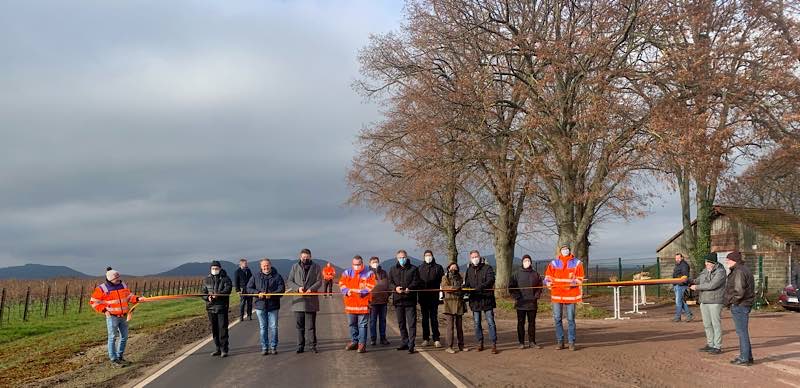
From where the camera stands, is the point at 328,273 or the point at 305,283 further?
the point at 328,273

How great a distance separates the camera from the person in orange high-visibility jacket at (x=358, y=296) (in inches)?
512

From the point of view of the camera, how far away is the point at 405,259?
13.9 metres

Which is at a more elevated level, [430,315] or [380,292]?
[380,292]

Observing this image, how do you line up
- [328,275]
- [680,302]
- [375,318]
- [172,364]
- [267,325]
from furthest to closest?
[328,275] → [680,302] → [375,318] → [267,325] → [172,364]

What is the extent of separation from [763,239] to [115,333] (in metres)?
30.4

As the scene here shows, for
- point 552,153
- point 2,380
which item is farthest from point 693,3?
point 2,380

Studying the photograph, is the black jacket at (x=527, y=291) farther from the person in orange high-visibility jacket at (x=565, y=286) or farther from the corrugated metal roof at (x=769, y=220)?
the corrugated metal roof at (x=769, y=220)

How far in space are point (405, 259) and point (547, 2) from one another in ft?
45.9

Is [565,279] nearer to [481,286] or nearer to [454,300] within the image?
[481,286]

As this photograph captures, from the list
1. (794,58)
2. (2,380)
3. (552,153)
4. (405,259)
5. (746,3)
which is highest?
(746,3)

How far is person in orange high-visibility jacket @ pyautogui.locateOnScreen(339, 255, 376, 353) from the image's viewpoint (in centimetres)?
1302

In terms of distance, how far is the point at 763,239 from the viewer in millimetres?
32719

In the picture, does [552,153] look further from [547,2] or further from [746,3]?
[746,3]

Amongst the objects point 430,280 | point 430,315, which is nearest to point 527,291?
point 430,280
